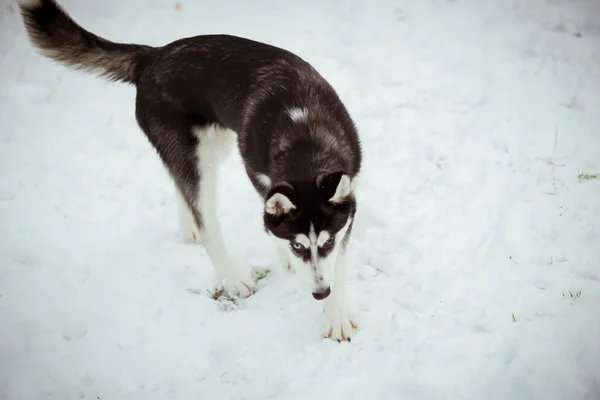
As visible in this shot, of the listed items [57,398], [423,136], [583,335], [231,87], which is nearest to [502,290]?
[583,335]

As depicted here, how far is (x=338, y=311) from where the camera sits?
3.52 meters

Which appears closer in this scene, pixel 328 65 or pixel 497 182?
pixel 497 182

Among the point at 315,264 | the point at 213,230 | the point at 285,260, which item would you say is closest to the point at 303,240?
the point at 315,264

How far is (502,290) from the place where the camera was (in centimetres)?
368

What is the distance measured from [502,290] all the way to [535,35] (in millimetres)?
4278

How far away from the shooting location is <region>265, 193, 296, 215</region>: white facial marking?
107 inches

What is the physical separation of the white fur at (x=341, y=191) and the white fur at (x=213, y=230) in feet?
4.97

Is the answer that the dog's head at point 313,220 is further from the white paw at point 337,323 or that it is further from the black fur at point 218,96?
the white paw at point 337,323

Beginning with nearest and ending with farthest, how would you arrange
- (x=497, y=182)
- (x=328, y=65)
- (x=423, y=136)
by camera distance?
(x=497, y=182), (x=423, y=136), (x=328, y=65)

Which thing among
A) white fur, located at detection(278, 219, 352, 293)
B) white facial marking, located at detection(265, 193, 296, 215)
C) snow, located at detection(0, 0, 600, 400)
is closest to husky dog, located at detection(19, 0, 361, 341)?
white fur, located at detection(278, 219, 352, 293)

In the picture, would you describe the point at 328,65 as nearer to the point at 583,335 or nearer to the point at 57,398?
the point at 583,335

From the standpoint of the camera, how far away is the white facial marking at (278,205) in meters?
2.72

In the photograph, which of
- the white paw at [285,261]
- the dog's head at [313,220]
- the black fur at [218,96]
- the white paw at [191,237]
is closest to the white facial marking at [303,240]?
the dog's head at [313,220]

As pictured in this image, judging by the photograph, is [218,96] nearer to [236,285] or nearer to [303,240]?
[303,240]
